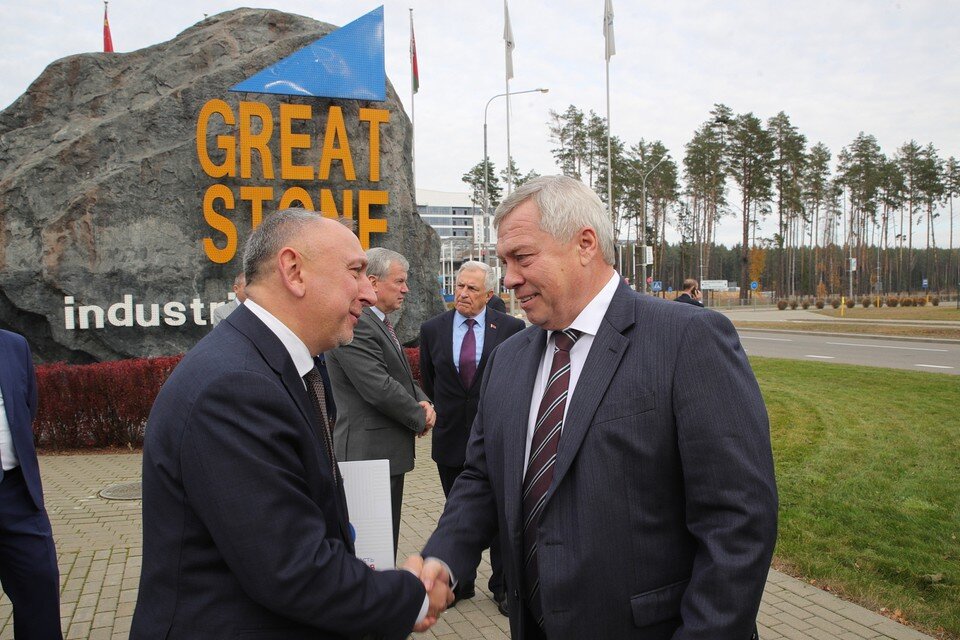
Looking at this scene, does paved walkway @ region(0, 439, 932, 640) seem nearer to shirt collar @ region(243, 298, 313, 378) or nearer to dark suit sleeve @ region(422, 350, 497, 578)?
dark suit sleeve @ region(422, 350, 497, 578)

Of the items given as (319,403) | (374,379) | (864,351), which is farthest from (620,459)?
(864,351)

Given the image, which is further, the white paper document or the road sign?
the road sign

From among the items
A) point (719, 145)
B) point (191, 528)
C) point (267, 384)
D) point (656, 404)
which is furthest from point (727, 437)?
point (719, 145)

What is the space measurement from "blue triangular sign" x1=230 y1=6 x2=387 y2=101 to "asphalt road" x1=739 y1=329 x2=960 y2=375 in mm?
11770

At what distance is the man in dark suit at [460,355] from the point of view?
189 inches

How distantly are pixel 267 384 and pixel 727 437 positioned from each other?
3.84ft

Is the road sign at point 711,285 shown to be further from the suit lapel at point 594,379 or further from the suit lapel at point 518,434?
the suit lapel at point 594,379

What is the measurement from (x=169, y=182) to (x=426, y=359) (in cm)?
768

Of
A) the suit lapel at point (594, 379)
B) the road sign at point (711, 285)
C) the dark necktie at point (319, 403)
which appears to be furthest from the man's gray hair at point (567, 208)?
the road sign at point (711, 285)

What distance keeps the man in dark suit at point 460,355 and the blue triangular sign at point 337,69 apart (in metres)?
7.95

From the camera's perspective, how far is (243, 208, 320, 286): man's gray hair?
6.43ft

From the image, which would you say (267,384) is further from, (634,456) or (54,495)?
(54,495)

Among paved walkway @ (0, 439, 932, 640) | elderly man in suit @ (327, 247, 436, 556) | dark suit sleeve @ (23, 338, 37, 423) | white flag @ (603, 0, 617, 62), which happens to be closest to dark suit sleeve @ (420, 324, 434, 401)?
elderly man in suit @ (327, 247, 436, 556)

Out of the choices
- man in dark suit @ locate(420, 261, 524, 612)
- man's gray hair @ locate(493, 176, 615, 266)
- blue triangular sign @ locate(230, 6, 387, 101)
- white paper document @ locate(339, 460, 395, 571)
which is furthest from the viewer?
blue triangular sign @ locate(230, 6, 387, 101)
